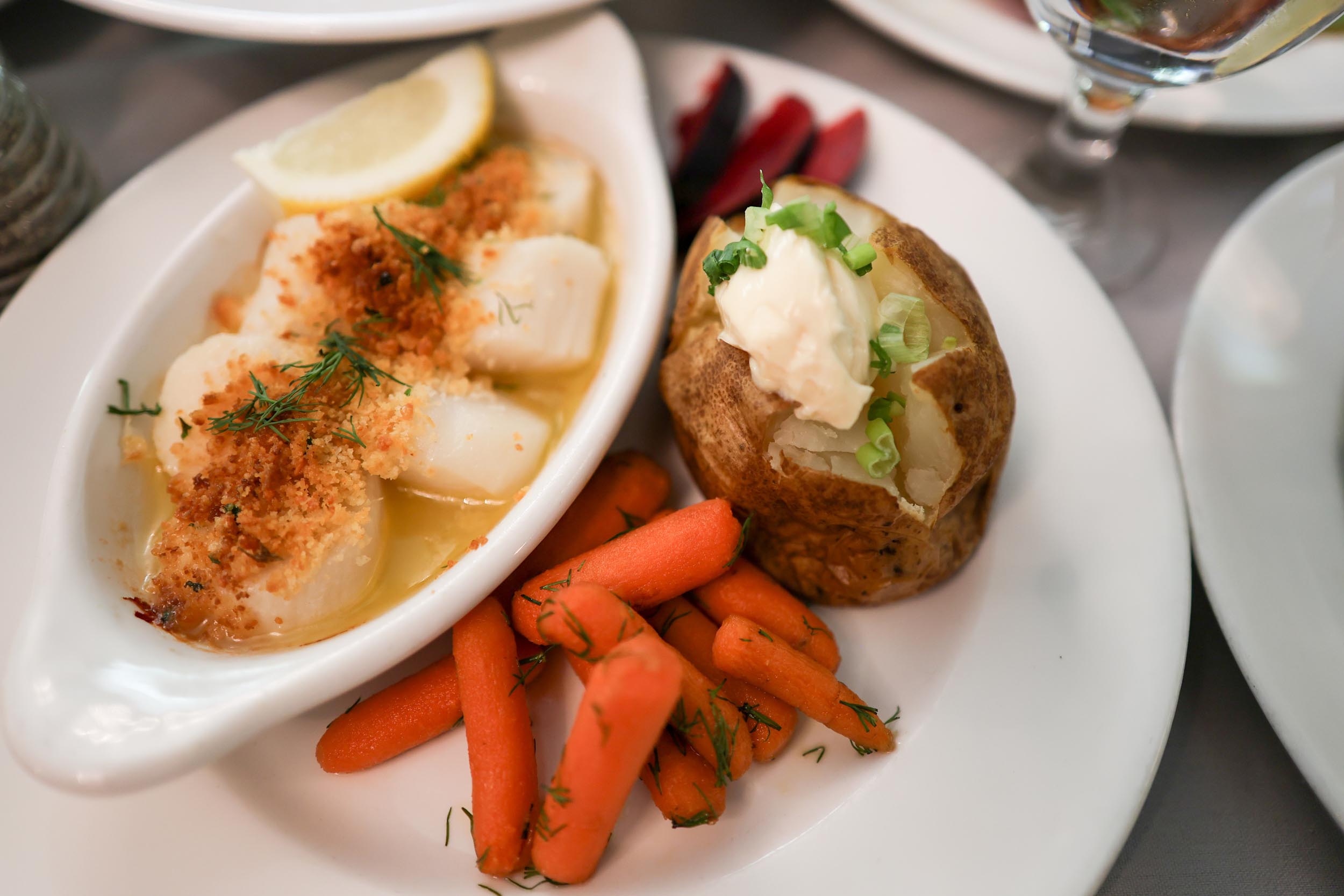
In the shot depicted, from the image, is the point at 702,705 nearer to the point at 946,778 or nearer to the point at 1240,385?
the point at 946,778

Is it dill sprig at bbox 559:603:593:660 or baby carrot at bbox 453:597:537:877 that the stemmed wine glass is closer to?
dill sprig at bbox 559:603:593:660

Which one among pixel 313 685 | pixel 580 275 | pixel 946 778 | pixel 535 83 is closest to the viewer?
pixel 313 685

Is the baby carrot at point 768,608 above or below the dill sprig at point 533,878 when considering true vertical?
above

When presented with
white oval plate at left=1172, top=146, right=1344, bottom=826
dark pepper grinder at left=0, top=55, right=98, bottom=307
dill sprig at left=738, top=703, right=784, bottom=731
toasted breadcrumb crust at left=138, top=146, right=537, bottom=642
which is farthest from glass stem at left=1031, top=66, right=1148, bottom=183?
dark pepper grinder at left=0, top=55, right=98, bottom=307

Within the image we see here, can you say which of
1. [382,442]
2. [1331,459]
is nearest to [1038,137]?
[1331,459]

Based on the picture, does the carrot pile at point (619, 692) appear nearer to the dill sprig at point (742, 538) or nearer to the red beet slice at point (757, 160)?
the dill sprig at point (742, 538)

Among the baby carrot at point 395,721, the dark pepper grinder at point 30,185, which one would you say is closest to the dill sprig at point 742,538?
the baby carrot at point 395,721
